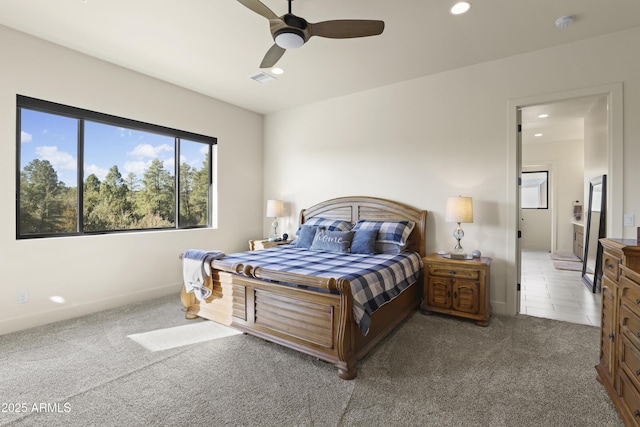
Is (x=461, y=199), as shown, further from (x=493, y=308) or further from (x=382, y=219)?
(x=493, y=308)

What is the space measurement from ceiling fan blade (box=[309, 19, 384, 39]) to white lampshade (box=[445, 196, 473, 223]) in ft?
6.54

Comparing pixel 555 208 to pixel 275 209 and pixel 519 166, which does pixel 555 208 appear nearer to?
pixel 519 166

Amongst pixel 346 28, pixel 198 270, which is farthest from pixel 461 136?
pixel 198 270

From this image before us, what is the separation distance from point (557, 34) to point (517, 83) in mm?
532

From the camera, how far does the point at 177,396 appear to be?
6.53 feet

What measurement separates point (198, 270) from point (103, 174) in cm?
186

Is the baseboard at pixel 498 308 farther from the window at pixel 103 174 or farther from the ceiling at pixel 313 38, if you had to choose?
the window at pixel 103 174

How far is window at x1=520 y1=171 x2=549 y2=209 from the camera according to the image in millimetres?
8188

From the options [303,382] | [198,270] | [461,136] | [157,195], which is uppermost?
[461,136]

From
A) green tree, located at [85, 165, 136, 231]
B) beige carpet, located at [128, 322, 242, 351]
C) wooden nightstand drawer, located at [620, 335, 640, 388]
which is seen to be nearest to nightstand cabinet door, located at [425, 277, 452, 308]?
wooden nightstand drawer, located at [620, 335, 640, 388]

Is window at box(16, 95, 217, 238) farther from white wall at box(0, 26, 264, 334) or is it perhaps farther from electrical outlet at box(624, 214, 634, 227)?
electrical outlet at box(624, 214, 634, 227)

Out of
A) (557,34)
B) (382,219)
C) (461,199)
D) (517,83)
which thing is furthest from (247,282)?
(557,34)

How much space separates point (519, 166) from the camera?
3.46 meters

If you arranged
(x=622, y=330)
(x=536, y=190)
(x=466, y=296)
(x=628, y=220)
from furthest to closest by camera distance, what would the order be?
(x=536, y=190), (x=466, y=296), (x=628, y=220), (x=622, y=330)
